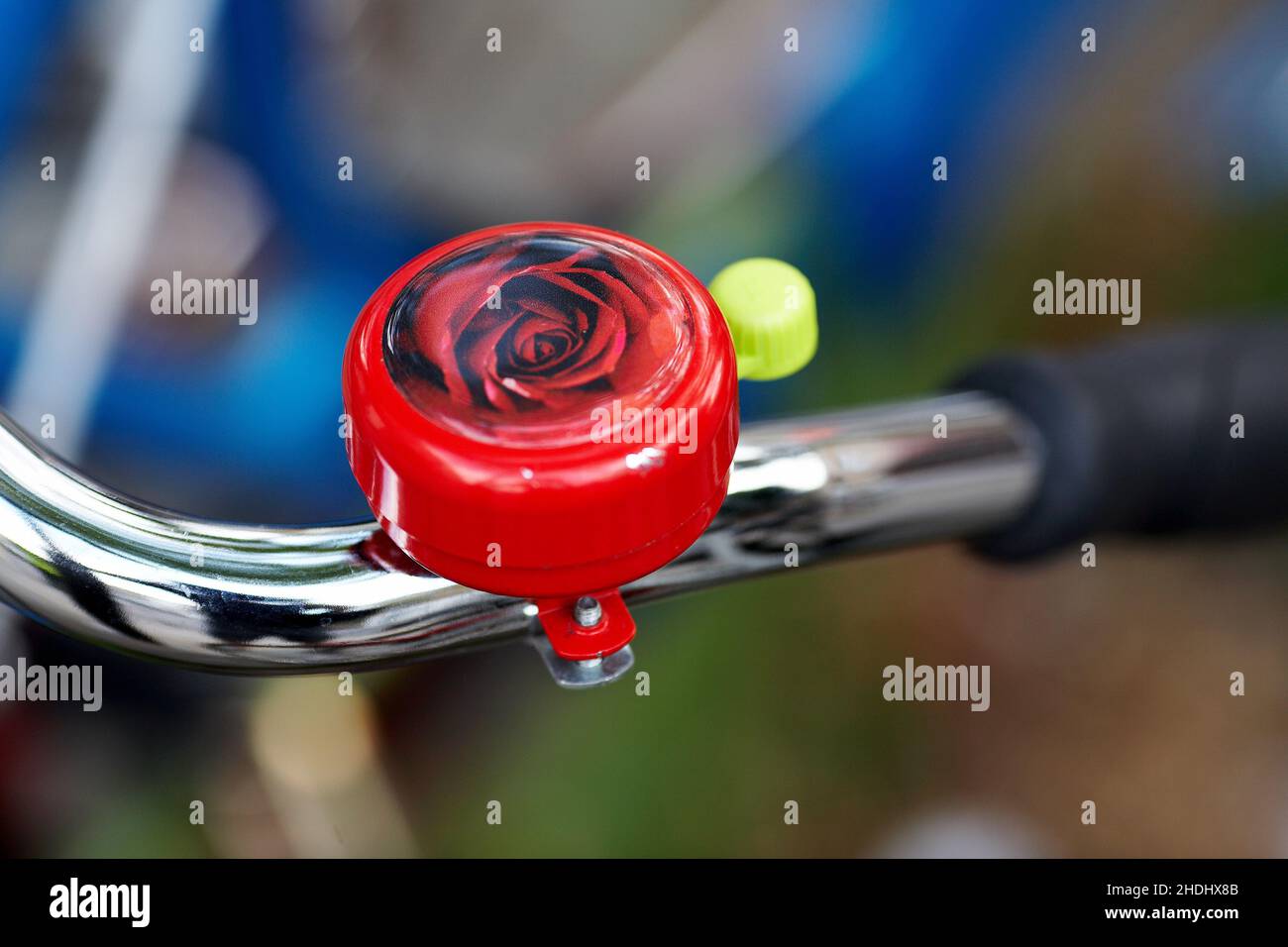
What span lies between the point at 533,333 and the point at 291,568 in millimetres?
113

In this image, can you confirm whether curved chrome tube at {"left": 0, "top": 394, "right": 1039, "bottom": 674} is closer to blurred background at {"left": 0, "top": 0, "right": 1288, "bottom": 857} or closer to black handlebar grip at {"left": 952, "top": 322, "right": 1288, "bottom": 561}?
black handlebar grip at {"left": 952, "top": 322, "right": 1288, "bottom": 561}

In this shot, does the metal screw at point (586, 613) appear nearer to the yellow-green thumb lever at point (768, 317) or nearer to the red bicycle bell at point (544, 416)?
the red bicycle bell at point (544, 416)

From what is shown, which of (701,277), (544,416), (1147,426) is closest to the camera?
(544,416)

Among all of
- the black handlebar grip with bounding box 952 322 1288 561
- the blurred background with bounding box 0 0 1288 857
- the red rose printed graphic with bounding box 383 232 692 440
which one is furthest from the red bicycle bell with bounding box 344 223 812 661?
the blurred background with bounding box 0 0 1288 857

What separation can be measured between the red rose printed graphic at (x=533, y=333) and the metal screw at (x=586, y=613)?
8 cm

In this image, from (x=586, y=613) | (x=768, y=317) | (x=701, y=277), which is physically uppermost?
(x=701, y=277)

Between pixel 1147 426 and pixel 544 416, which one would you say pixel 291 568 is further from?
pixel 1147 426

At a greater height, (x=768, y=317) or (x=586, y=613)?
(x=768, y=317)

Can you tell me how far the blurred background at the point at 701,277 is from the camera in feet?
2.94

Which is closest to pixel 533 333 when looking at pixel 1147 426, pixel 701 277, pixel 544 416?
pixel 544 416

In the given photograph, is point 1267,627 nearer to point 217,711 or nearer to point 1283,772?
point 1283,772

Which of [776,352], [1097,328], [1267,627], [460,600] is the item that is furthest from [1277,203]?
[460,600]

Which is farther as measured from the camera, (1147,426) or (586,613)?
(1147,426)

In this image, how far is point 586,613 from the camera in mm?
378
